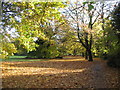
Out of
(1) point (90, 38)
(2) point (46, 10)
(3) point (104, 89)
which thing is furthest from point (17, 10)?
(1) point (90, 38)

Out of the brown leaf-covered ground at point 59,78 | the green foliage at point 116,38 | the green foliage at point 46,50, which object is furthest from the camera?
the green foliage at point 46,50

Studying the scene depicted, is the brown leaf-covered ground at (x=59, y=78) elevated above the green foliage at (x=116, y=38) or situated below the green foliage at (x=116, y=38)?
below

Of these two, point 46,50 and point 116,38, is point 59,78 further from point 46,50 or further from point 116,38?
point 46,50

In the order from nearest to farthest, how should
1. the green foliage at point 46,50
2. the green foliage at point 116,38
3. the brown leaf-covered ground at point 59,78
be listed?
the brown leaf-covered ground at point 59,78 → the green foliage at point 116,38 → the green foliage at point 46,50

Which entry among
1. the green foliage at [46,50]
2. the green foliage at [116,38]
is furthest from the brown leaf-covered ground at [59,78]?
the green foliage at [46,50]

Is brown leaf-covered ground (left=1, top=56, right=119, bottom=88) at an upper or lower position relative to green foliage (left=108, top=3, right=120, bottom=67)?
lower

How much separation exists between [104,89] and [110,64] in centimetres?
201

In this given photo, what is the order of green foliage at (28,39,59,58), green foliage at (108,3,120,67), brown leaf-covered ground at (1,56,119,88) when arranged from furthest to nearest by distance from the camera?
green foliage at (28,39,59,58) < green foliage at (108,3,120,67) < brown leaf-covered ground at (1,56,119,88)

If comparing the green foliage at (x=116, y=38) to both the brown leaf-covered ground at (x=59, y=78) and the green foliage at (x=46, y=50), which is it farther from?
the green foliage at (x=46, y=50)

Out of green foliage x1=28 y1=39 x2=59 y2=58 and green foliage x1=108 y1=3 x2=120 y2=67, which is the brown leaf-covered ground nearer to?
green foliage x1=108 y1=3 x2=120 y2=67

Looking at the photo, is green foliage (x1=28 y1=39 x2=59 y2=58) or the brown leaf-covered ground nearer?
the brown leaf-covered ground

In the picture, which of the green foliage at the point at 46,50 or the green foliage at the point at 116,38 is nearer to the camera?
the green foliage at the point at 116,38

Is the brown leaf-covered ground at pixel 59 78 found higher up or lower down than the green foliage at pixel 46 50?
lower down

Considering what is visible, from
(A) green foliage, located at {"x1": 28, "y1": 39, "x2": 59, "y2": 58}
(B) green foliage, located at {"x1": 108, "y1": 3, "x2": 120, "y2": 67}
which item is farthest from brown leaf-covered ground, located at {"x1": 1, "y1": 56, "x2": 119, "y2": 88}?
(A) green foliage, located at {"x1": 28, "y1": 39, "x2": 59, "y2": 58}
